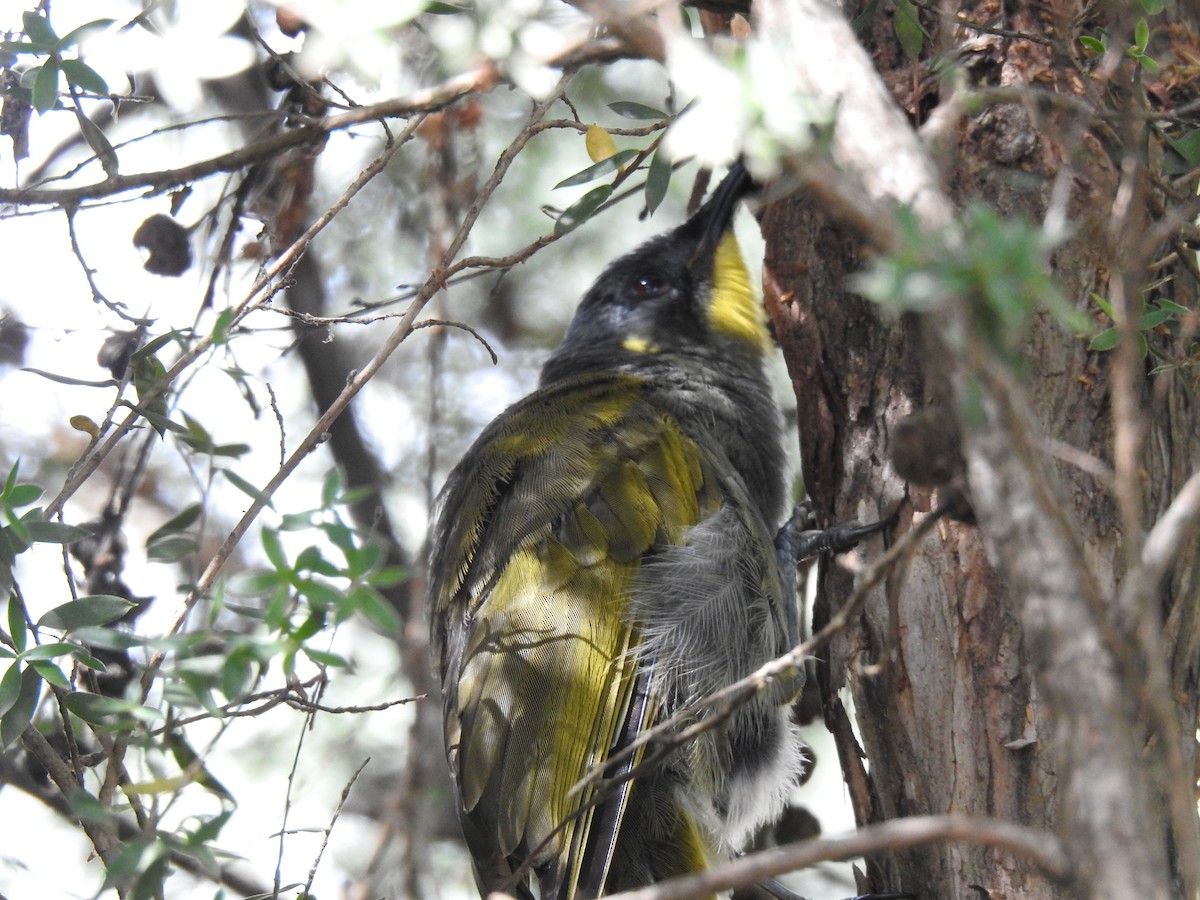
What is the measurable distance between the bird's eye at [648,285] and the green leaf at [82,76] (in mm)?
1866

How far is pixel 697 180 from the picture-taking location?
12.4 feet

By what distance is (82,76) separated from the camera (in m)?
2.28

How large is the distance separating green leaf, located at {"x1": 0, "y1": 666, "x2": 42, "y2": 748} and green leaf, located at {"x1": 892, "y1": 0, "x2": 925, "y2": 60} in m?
2.10

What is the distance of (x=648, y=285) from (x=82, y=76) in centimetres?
191

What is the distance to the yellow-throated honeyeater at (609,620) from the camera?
252cm

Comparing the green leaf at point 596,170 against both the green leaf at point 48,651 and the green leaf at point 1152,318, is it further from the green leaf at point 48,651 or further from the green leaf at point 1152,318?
the green leaf at point 48,651

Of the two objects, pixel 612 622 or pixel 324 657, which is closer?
pixel 324 657

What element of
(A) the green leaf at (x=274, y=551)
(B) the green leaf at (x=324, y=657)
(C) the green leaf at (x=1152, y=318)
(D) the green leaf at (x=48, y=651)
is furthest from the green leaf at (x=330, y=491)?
(C) the green leaf at (x=1152, y=318)

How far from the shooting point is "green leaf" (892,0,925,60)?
7.80ft

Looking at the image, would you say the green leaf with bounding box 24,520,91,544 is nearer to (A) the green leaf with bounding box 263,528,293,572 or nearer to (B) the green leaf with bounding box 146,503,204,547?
(B) the green leaf with bounding box 146,503,204,547

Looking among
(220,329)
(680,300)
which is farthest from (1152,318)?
(680,300)

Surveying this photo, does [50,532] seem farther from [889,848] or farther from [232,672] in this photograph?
[889,848]

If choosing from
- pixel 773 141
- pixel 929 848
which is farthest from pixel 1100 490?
pixel 773 141

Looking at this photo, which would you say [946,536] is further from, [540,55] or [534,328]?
[534,328]
